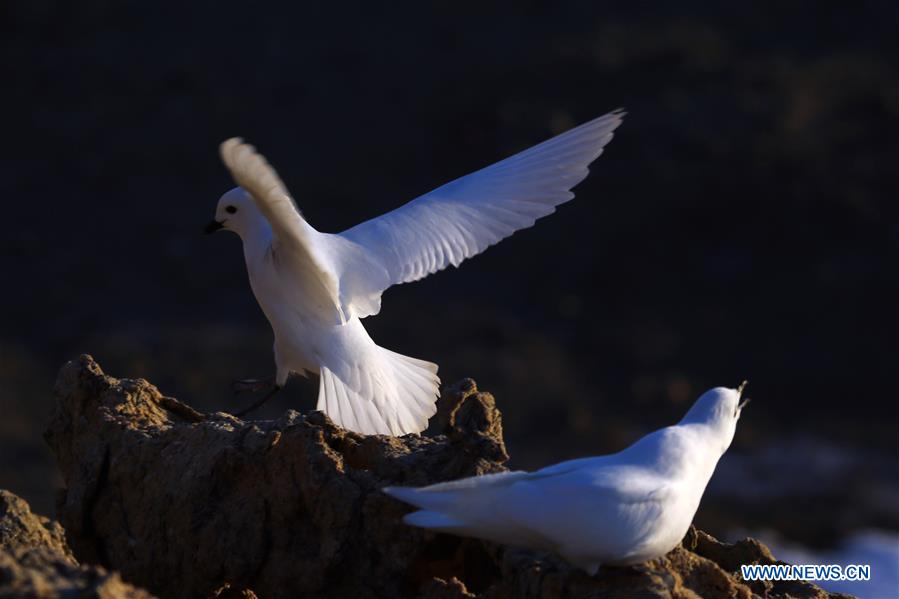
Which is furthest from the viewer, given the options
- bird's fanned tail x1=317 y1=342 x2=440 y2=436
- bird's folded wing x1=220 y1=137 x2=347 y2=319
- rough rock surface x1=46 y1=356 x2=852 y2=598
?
bird's fanned tail x1=317 y1=342 x2=440 y2=436

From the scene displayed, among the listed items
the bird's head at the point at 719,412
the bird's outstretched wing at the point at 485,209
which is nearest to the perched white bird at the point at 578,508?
the bird's head at the point at 719,412

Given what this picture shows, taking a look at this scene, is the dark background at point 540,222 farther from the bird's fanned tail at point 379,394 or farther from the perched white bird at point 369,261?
the bird's fanned tail at point 379,394

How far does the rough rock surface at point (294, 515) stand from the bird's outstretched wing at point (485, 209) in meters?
2.05

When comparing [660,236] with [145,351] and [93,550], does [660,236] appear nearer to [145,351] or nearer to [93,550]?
[145,351]

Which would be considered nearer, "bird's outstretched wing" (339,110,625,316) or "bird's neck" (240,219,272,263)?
"bird's neck" (240,219,272,263)

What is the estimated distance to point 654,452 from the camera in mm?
5141

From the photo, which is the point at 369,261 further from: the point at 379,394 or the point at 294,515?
the point at 294,515

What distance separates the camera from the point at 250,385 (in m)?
8.05

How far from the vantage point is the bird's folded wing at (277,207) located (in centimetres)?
627

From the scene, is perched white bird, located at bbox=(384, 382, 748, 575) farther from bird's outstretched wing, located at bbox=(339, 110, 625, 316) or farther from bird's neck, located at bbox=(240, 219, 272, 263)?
bird's outstretched wing, located at bbox=(339, 110, 625, 316)

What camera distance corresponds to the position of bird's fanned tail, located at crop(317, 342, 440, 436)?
24.2ft

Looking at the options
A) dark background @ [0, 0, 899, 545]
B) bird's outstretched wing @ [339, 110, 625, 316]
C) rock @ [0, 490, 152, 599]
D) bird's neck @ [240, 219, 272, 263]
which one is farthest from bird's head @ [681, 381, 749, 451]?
dark background @ [0, 0, 899, 545]

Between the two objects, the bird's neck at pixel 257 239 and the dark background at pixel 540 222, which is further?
the dark background at pixel 540 222

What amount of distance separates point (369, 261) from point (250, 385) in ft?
2.93
